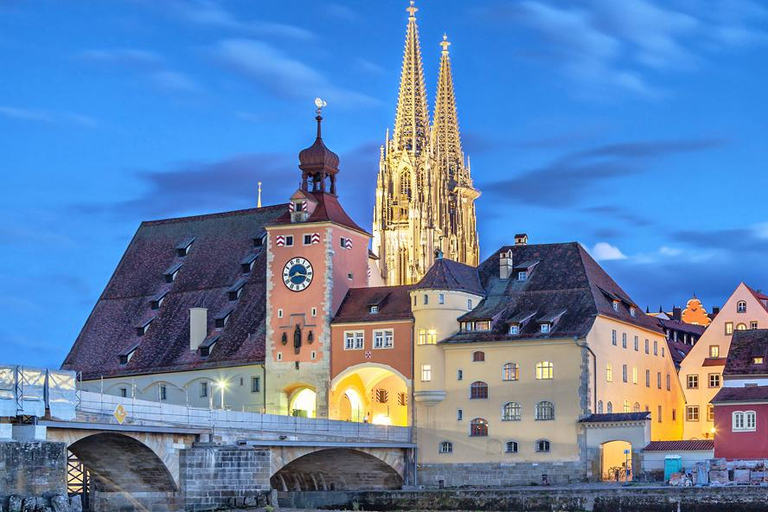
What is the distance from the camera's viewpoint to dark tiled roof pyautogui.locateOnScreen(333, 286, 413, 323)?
7806 cm

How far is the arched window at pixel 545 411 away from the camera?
7319 cm

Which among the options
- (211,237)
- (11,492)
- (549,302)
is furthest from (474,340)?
(11,492)

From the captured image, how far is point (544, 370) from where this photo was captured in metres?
73.8

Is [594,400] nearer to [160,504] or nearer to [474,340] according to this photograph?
[474,340]

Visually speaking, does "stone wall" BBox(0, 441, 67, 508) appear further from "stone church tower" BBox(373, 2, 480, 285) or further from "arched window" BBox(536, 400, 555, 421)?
"stone church tower" BBox(373, 2, 480, 285)

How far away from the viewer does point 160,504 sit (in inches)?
2293

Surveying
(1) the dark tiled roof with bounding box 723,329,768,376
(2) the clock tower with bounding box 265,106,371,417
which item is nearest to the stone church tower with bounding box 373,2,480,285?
(2) the clock tower with bounding box 265,106,371,417

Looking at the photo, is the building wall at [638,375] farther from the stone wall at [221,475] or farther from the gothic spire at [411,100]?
the gothic spire at [411,100]

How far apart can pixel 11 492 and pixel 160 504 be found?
13.6 metres

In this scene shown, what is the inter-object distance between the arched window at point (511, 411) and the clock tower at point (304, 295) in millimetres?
9059

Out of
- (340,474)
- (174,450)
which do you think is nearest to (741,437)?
(340,474)

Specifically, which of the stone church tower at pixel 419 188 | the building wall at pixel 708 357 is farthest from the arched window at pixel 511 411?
the stone church tower at pixel 419 188

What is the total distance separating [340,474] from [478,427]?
260 inches

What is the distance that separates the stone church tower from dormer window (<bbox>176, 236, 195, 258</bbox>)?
1624 inches
